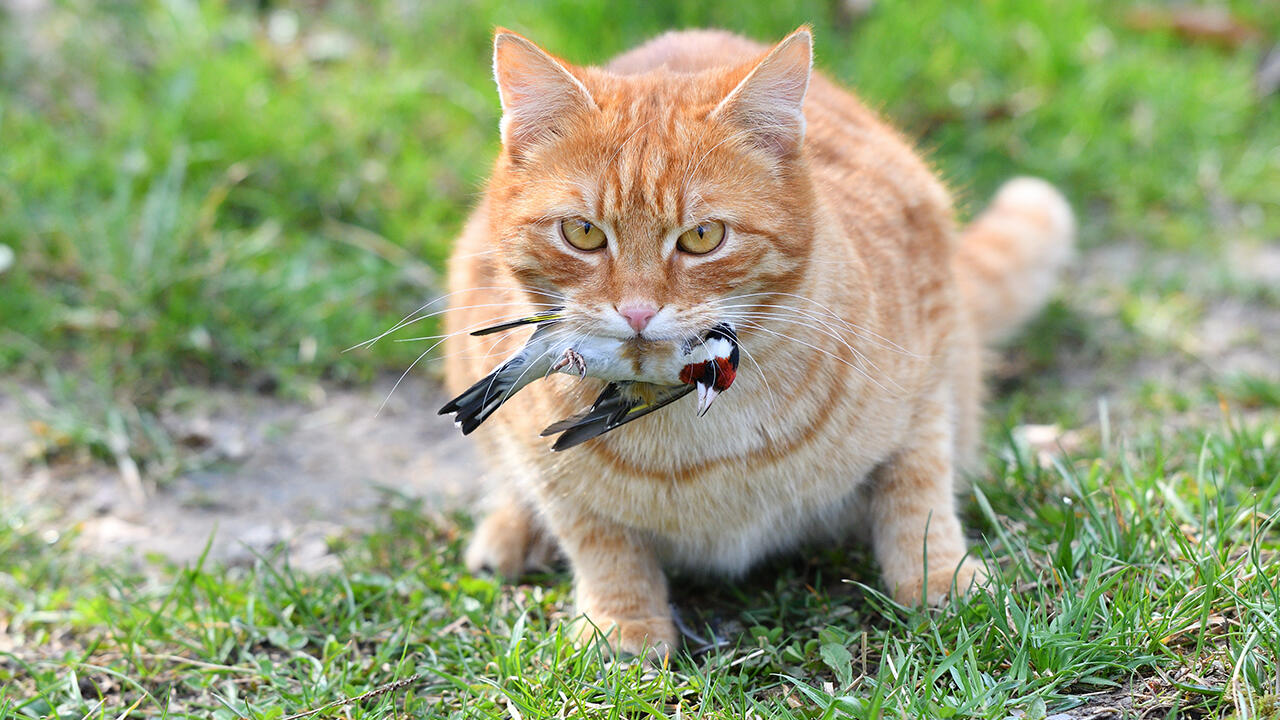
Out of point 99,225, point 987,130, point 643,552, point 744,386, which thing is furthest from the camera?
point 987,130

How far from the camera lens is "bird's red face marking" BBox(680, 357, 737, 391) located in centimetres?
203

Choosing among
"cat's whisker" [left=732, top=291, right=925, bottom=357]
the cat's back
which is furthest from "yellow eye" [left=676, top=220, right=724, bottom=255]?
the cat's back

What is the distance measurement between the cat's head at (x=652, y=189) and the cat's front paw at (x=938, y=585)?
0.69 meters

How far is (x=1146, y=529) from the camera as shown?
2.37 meters

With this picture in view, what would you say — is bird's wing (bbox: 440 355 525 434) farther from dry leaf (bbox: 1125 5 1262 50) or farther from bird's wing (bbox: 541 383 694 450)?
dry leaf (bbox: 1125 5 1262 50)

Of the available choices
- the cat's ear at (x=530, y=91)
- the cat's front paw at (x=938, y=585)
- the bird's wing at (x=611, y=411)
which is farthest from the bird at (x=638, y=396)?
the cat's front paw at (x=938, y=585)

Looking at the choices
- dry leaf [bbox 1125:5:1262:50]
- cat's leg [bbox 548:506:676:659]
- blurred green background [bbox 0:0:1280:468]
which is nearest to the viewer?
cat's leg [bbox 548:506:676:659]

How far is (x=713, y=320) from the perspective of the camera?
2.03 m

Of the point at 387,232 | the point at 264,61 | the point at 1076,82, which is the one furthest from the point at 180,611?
the point at 1076,82

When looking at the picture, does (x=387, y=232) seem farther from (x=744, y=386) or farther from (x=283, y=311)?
(x=744, y=386)

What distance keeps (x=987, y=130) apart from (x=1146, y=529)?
103 inches

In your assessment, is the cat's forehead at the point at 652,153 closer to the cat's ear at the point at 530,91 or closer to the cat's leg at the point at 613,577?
the cat's ear at the point at 530,91

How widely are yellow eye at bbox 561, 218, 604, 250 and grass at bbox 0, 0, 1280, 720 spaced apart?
79 cm

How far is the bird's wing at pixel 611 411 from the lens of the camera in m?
2.14
